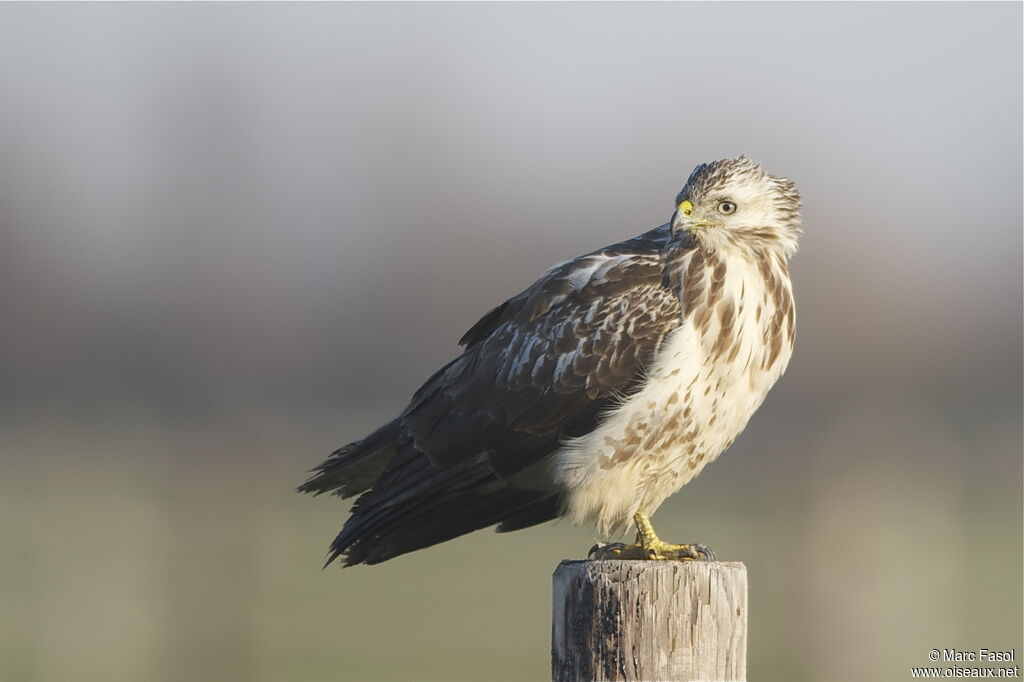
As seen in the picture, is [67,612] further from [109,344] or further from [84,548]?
[109,344]

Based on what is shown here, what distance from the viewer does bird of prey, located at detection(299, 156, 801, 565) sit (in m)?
7.13

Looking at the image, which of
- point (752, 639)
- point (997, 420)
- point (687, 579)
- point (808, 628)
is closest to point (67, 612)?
point (808, 628)

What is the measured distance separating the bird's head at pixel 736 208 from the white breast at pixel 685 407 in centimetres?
15

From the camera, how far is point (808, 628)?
14.0m

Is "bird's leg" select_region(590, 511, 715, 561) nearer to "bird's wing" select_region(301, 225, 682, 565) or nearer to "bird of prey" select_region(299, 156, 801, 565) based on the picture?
"bird of prey" select_region(299, 156, 801, 565)

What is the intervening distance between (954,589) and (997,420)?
94.1 feet

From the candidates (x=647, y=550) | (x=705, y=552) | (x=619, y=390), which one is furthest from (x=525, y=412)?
(x=705, y=552)

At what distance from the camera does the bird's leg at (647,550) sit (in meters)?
7.25

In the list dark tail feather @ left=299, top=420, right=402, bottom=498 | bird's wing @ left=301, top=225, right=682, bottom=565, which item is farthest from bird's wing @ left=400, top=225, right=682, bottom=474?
dark tail feather @ left=299, top=420, right=402, bottom=498

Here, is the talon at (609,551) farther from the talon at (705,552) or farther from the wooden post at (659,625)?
the wooden post at (659,625)

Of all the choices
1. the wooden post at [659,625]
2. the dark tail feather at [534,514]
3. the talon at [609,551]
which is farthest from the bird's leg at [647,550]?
the wooden post at [659,625]

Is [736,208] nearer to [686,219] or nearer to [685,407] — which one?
[686,219]

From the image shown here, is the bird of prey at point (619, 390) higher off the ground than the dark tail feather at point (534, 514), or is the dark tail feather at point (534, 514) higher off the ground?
the bird of prey at point (619, 390)

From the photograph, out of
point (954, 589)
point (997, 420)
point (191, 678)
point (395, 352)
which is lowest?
point (191, 678)
